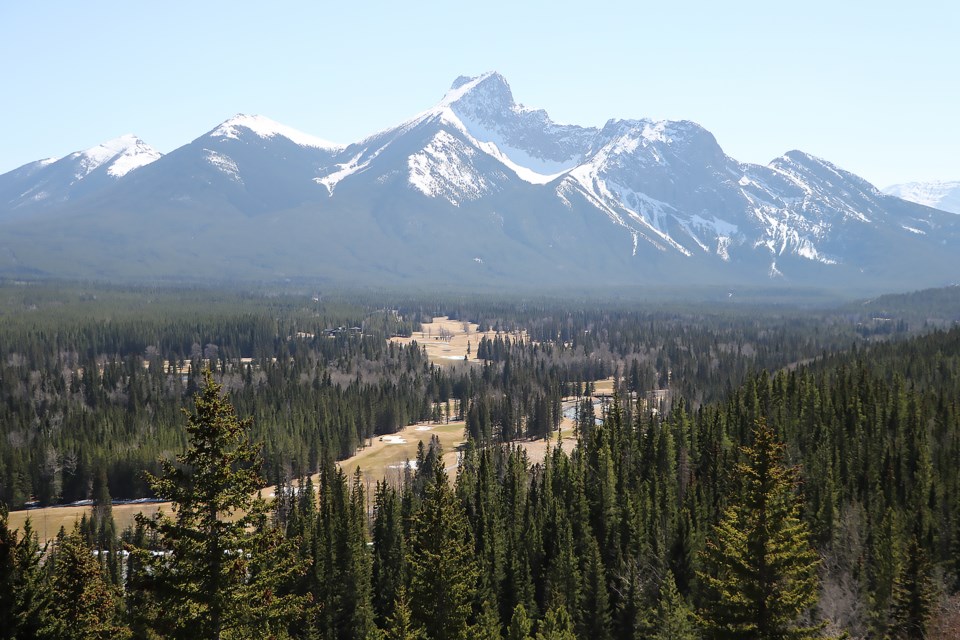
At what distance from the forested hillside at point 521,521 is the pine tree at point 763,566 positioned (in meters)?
0.09

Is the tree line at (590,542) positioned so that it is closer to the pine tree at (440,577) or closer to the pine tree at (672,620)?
the pine tree at (440,577)

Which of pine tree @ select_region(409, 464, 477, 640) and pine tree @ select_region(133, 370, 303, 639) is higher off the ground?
pine tree @ select_region(133, 370, 303, 639)

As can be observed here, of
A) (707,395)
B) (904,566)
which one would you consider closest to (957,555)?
(904,566)

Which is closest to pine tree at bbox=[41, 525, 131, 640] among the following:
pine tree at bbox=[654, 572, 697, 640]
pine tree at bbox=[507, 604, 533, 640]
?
pine tree at bbox=[507, 604, 533, 640]

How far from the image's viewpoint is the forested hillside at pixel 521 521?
27016 mm

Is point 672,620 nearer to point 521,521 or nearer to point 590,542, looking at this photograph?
point 590,542

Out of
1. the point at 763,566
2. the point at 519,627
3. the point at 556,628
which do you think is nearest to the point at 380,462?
the point at 556,628

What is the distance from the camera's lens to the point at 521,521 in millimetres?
82875

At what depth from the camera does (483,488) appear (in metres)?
87.4

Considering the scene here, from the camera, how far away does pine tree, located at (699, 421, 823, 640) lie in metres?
29.6

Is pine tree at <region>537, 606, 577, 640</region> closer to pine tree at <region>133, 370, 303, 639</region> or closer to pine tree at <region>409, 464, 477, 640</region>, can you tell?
pine tree at <region>409, 464, 477, 640</region>

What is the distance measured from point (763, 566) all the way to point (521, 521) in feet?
179

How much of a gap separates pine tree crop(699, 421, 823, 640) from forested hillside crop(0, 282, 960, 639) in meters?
0.09

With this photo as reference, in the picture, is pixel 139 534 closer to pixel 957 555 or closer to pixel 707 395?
pixel 957 555
